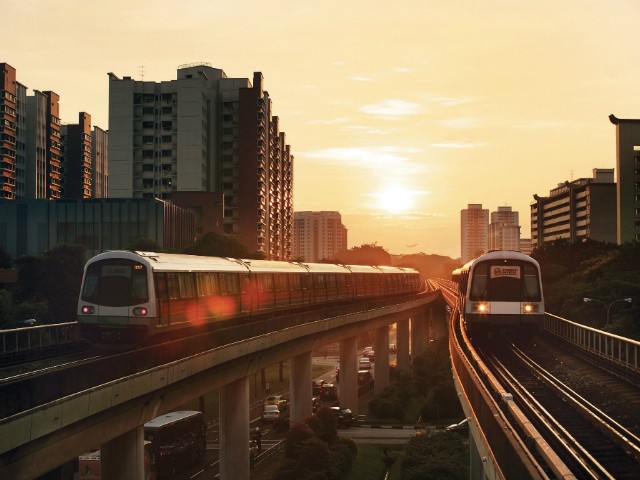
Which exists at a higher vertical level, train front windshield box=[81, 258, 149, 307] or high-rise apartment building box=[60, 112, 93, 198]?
high-rise apartment building box=[60, 112, 93, 198]

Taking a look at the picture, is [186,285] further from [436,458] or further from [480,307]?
[436,458]

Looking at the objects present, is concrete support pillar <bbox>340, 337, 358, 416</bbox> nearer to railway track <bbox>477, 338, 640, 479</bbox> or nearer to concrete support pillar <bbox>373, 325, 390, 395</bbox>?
concrete support pillar <bbox>373, 325, 390, 395</bbox>

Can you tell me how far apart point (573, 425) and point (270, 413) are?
42.1m

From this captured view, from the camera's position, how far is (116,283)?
89.8 ft

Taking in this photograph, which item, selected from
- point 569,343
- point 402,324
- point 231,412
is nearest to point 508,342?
point 569,343

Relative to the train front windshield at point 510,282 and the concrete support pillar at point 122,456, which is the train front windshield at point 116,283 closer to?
the concrete support pillar at point 122,456

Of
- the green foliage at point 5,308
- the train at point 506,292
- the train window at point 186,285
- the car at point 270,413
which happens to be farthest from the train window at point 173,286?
the green foliage at point 5,308

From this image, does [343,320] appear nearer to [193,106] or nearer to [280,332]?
[280,332]

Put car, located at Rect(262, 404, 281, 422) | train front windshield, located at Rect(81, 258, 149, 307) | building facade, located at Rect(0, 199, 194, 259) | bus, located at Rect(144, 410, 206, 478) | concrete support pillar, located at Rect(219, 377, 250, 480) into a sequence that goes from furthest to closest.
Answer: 1. building facade, located at Rect(0, 199, 194, 259)
2. car, located at Rect(262, 404, 281, 422)
3. bus, located at Rect(144, 410, 206, 478)
4. concrete support pillar, located at Rect(219, 377, 250, 480)
5. train front windshield, located at Rect(81, 258, 149, 307)

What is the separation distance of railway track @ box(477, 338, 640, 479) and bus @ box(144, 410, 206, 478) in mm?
17802

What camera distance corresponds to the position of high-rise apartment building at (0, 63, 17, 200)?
14550cm

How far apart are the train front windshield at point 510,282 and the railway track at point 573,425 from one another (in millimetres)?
3565

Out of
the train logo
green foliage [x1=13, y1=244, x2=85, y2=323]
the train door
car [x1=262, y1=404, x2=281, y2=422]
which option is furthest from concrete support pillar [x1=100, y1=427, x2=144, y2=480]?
green foliage [x1=13, y1=244, x2=85, y2=323]

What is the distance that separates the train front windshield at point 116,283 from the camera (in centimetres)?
2709
